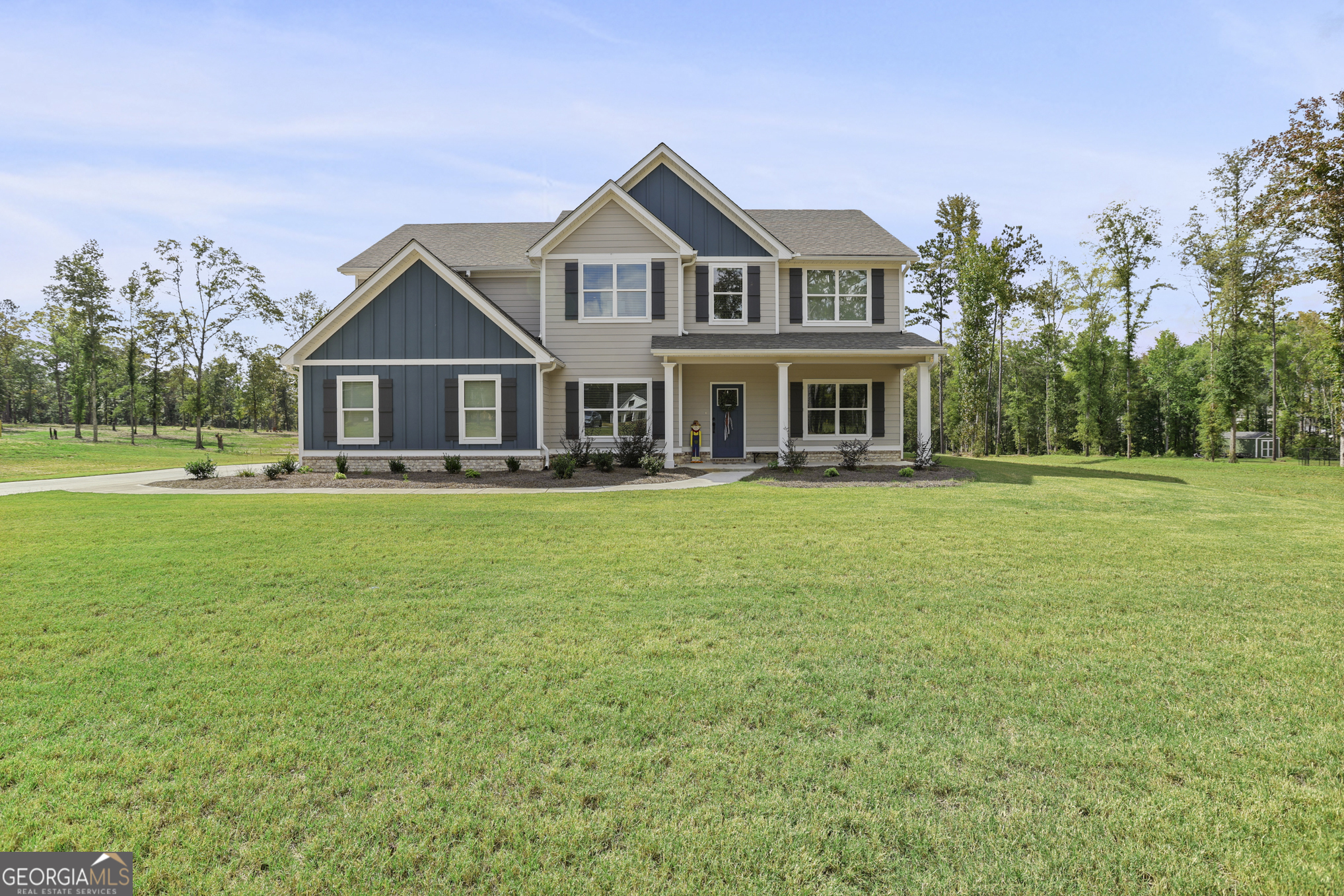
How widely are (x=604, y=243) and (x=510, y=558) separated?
14.3m

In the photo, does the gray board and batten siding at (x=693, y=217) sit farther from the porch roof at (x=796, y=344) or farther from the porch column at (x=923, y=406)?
the porch column at (x=923, y=406)

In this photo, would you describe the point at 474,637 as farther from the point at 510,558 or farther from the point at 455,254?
the point at 455,254

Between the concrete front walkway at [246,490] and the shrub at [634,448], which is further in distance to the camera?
the shrub at [634,448]

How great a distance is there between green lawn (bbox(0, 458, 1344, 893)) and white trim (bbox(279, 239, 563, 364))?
11.3 meters

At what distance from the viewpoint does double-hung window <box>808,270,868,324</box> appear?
21.0 meters

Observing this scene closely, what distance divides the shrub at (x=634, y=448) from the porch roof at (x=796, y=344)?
2.54 metres

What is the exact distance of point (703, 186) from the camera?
66.4 ft

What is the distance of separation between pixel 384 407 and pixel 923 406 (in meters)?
15.2

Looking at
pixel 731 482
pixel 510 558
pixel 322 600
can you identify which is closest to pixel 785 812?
pixel 322 600

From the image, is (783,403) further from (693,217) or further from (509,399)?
(509,399)

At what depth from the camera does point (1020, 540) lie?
8.47 metres

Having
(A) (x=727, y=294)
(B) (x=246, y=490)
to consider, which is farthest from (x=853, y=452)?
Result: (B) (x=246, y=490)

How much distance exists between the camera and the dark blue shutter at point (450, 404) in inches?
720

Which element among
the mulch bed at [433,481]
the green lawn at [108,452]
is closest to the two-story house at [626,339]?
the mulch bed at [433,481]
